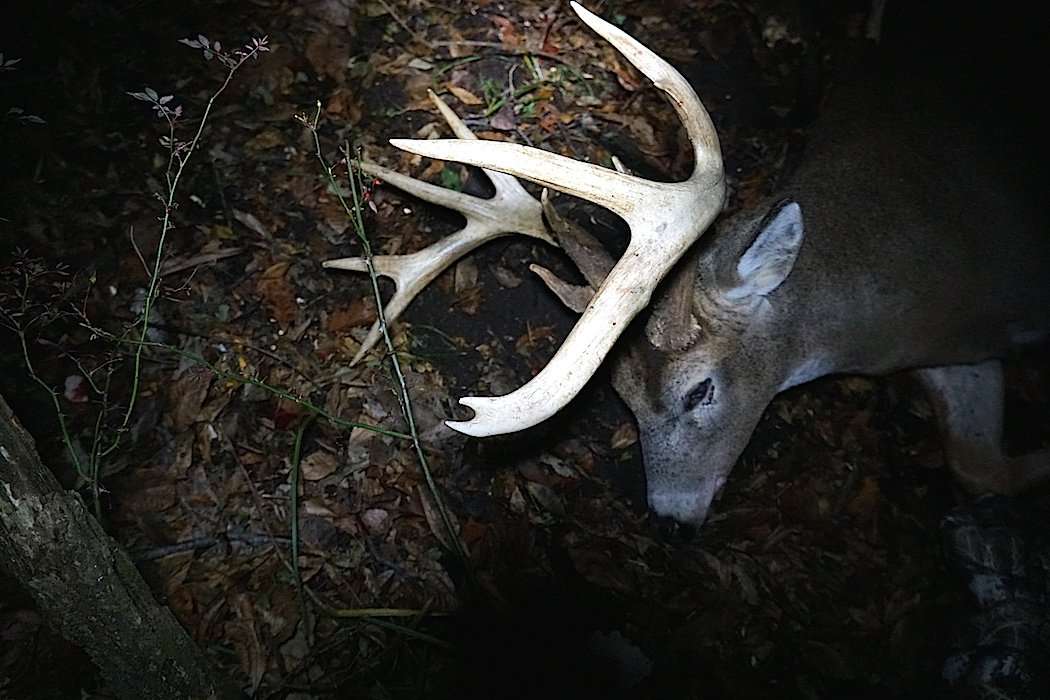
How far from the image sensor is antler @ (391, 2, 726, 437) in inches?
91.4

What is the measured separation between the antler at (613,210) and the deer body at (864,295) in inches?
13.4

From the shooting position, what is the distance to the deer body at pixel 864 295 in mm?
3174

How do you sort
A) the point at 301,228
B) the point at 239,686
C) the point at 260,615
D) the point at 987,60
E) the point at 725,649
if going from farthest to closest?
the point at 987,60
the point at 301,228
the point at 725,649
the point at 260,615
the point at 239,686

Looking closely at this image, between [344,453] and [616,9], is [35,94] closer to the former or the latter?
[344,453]

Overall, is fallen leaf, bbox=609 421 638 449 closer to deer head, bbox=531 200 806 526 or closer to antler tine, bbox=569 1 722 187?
deer head, bbox=531 200 806 526

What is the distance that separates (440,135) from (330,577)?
2330 mm

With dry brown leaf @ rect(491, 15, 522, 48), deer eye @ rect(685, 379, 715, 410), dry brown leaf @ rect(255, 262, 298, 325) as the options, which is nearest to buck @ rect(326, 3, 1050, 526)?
deer eye @ rect(685, 379, 715, 410)

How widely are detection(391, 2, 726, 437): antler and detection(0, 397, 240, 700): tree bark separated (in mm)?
923

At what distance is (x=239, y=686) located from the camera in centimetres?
268

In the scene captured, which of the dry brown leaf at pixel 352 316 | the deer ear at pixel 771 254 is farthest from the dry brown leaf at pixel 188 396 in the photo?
the deer ear at pixel 771 254

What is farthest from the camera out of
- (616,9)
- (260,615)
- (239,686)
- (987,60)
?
(616,9)

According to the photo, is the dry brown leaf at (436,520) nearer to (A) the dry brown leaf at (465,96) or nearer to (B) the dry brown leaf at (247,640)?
(B) the dry brown leaf at (247,640)

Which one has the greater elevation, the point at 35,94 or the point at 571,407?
the point at 35,94

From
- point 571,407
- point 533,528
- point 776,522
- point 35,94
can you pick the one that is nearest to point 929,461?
point 776,522
